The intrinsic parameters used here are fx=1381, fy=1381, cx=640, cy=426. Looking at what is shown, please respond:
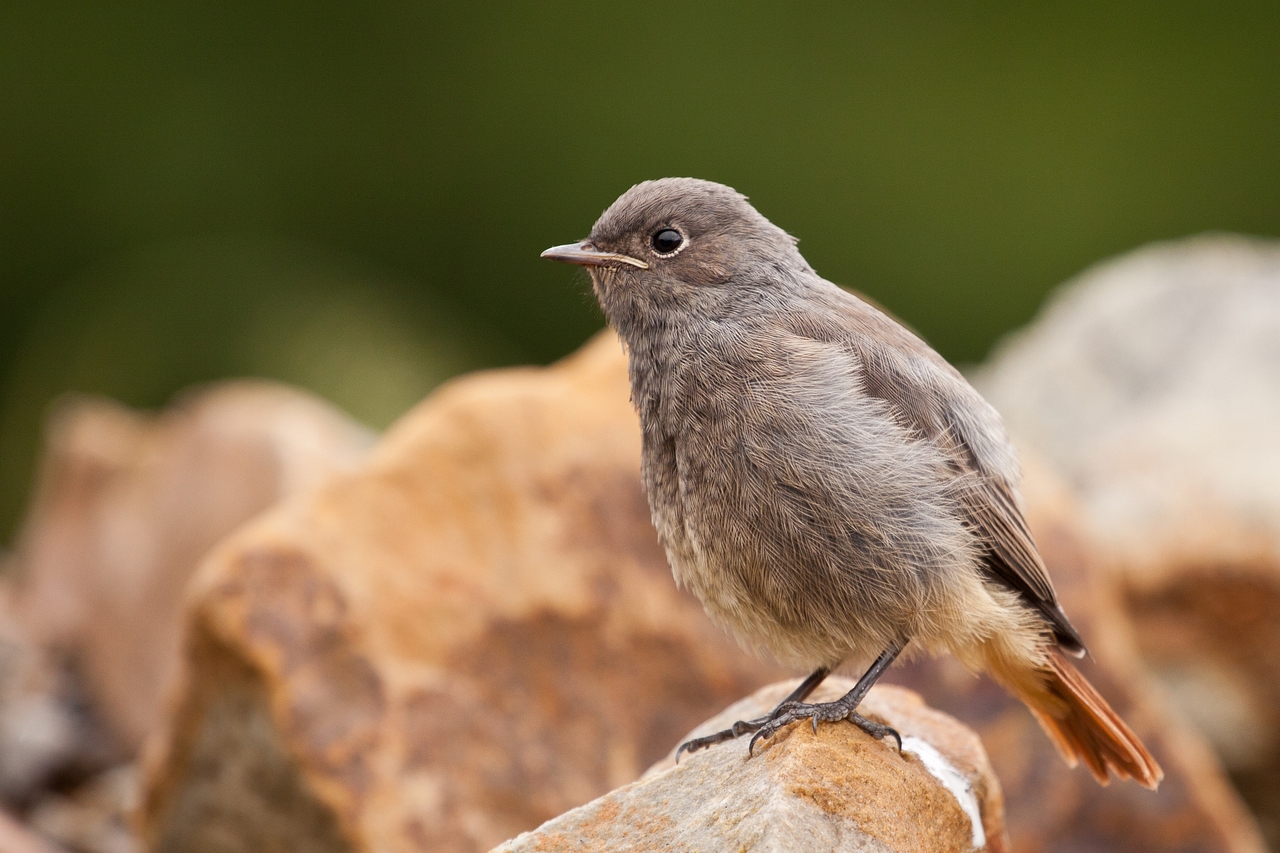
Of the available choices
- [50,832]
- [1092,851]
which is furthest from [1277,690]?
[50,832]

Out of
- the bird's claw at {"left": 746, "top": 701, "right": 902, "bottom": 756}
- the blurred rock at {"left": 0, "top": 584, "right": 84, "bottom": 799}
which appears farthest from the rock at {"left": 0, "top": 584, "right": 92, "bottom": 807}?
the bird's claw at {"left": 746, "top": 701, "right": 902, "bottom": 756}

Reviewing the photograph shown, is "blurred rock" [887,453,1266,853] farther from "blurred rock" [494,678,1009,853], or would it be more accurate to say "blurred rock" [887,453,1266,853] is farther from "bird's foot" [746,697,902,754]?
"bird's foot" [746,697,902,754]

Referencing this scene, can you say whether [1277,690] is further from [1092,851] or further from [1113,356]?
[1113,356]

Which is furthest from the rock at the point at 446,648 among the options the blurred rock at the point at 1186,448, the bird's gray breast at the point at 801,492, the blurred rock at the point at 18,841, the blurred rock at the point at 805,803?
the blurred rock at the point at 1186,448

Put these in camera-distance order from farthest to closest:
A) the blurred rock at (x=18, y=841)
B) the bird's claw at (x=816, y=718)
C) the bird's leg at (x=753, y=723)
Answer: the blurred rock at (x=18, y=841) → the bird's leg at (x=753, y=723) → the bird's claw at (x=816, y=718)

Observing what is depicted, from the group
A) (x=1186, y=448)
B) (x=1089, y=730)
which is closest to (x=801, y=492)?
(x=1089, y=730)

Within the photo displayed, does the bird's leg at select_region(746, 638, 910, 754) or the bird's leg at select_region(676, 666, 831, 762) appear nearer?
the bird's leg at select_region(746, 638, 910, 754)

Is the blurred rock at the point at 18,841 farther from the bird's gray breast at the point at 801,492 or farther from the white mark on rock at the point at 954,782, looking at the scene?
the white mark on rock at the point at 954,782
